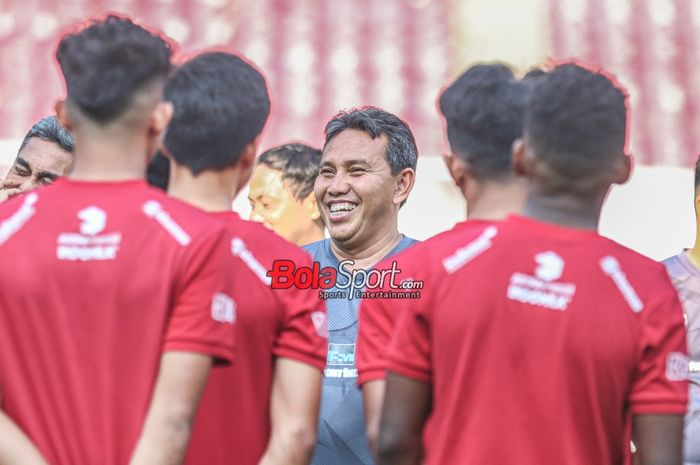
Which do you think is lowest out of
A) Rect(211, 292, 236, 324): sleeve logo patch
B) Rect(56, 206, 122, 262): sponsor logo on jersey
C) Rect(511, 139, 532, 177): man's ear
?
Rect(211, 292, 236, 324): sleeve logo patch

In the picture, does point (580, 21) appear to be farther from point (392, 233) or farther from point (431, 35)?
point (392, 233)

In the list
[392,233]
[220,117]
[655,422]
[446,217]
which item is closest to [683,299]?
[392,233]

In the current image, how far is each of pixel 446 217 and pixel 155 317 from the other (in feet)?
14.4

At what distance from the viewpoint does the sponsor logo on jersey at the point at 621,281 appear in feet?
8.63

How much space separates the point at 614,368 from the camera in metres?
2.60

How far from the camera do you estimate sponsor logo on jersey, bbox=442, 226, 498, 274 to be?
2.67m

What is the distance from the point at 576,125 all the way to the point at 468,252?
0.37 m

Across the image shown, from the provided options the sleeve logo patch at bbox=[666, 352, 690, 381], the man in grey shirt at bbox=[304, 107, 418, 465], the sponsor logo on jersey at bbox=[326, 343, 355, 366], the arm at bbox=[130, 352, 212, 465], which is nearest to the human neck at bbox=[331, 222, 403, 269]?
the man in grey shirt at bbox=[304, 107, 418, 465]

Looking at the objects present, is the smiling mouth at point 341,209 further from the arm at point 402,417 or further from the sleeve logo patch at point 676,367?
the sleeve logo patch at point 676,367

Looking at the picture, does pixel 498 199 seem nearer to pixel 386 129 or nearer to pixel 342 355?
pixel 342 355

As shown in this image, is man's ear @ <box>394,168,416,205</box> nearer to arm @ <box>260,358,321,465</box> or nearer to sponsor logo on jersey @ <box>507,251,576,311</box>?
arm @ <box>260,358,321,465</box>

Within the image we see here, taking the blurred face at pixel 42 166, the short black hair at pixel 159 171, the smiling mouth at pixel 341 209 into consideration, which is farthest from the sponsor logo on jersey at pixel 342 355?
the blurred face at pixel 42 166

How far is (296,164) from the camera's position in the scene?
5.65 metres

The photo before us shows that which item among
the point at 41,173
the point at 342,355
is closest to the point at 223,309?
the point at 342,355
